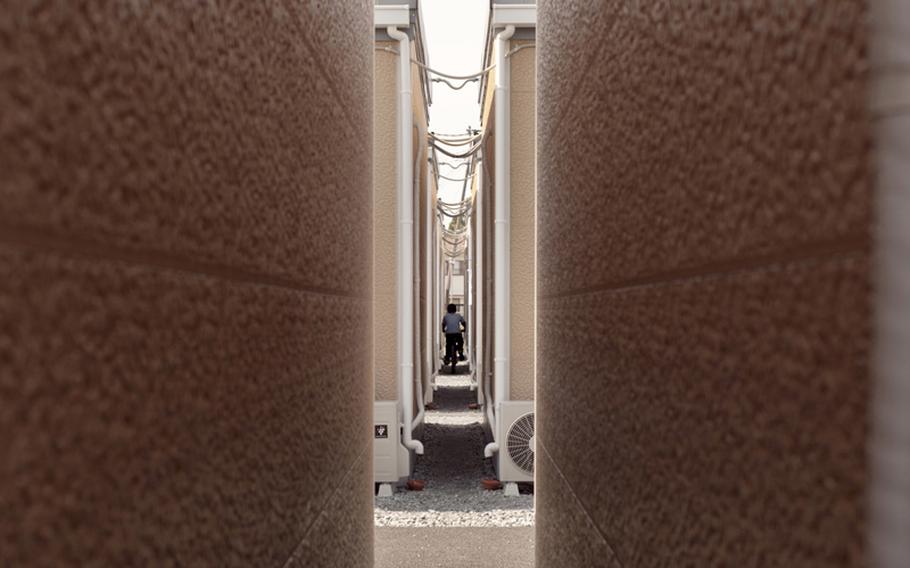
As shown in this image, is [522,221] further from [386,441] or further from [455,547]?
[455,547]

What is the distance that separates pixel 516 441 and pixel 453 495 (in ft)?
2.24

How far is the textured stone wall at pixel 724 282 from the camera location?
672 millimetres

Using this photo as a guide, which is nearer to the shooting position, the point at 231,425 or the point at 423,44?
the point at 231,425

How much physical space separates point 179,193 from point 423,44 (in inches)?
251

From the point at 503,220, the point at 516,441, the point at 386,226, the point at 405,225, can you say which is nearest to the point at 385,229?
the point at 386,226

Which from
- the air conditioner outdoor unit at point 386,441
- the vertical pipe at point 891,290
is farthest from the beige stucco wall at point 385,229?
the vertical pipe at point 891,290

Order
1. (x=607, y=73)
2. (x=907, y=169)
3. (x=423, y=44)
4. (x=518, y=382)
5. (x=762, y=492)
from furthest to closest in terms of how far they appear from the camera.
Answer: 1. (x=423, y=44)
2. (x=518, y=382)
3. (x=607, y=73)
4. (x=762, y=492)
5. (x=907, y=169)

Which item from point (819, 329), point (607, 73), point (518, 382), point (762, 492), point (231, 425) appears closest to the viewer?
point (819, 329)

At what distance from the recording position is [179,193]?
920mm

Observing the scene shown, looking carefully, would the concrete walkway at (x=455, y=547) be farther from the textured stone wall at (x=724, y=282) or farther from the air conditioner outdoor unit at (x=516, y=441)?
the textured stone wall at (x=724, y=282)

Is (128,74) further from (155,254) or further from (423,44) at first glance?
(423,44)

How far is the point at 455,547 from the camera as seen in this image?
14.8ft

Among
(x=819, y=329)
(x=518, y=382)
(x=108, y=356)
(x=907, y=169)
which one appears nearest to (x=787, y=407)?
(x=819, y=329)

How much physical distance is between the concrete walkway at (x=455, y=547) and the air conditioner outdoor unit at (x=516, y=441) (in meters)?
1.02
